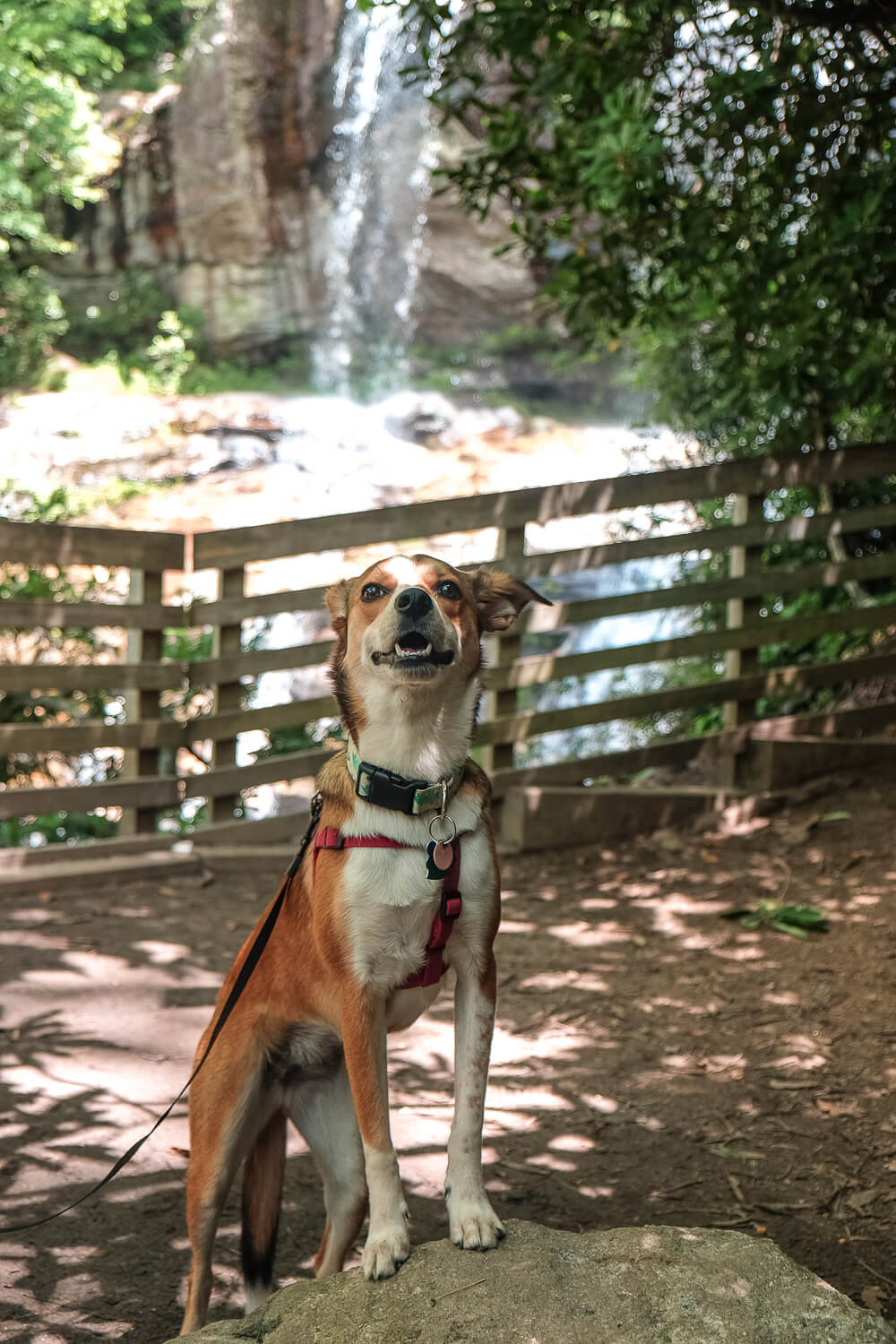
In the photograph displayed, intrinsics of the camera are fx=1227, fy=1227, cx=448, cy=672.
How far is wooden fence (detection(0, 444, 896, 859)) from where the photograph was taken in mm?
5539

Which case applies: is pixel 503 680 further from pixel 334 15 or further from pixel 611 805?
pixel 334 15

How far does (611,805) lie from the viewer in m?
6.27

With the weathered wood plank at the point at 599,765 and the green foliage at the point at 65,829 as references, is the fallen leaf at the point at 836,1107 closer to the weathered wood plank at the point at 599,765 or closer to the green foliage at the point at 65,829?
the weathered wood plank at the point at 599,765

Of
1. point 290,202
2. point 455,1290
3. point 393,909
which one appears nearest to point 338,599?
point 393,909

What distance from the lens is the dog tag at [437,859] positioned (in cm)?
251

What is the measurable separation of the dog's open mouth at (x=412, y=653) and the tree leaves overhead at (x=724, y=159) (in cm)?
352

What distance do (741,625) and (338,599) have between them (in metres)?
4.12

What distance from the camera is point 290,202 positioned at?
2244 cm

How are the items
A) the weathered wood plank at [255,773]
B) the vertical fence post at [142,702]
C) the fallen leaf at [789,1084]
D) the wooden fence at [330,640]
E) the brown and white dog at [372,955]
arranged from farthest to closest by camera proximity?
the weathered wood plank at [255,773]
the vertical fence post at [142,702]
the wooden fence at [330,640]
the fallen leaf at [789,1084]
the brown and white dog at [372,955]

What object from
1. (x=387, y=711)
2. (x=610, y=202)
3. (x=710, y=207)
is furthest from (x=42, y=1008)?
(x=710, y=207)

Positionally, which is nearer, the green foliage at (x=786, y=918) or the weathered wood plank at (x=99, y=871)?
the green foliage at (x=786, y=918)

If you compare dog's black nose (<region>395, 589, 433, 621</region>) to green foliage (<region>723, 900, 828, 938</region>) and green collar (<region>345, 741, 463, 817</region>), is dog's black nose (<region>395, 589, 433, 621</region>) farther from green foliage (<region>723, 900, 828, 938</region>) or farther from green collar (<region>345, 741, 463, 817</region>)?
green foliage (<region>723, 900, 828, 938</region>)

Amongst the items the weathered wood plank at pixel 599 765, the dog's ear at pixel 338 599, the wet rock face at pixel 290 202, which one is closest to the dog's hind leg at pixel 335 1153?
the dog's ear at pixel 338 599

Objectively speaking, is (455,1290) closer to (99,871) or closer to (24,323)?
(99,871)
